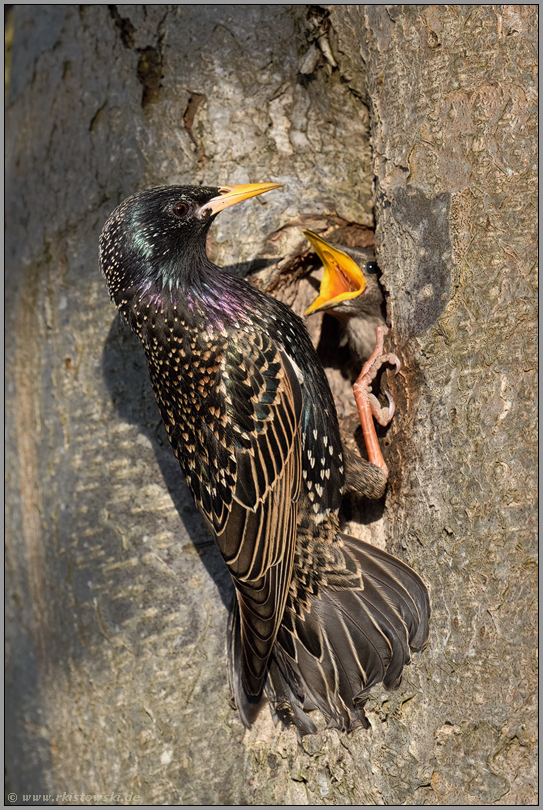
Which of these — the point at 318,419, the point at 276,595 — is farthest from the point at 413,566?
the point at 318,419

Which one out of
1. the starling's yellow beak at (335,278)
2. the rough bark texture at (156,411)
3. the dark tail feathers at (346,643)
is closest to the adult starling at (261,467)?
the dark tail feathers at (346,643)

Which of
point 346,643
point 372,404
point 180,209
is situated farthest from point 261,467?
point 180,209

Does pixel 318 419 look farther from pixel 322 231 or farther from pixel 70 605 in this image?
pixel 70 605

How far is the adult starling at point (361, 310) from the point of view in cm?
240

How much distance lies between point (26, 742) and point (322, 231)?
260cm

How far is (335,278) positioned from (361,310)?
0.19m

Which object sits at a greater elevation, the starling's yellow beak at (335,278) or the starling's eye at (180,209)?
the starling's eye at (180,209)

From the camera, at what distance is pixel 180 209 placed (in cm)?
220

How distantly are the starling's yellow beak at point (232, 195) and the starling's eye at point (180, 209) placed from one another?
0.06 m

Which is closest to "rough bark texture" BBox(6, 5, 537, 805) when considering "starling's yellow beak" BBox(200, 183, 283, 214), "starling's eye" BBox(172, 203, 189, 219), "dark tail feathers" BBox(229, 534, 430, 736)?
"dark tail feathers" BBox(229, 534, 430, 736)

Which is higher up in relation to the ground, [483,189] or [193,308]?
[483,189]

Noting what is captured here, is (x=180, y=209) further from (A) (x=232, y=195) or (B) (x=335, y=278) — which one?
(B) (x=335, y=278)

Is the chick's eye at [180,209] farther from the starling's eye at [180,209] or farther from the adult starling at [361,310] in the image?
the adult starling at [361,310]

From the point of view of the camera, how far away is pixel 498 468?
1.88 m
